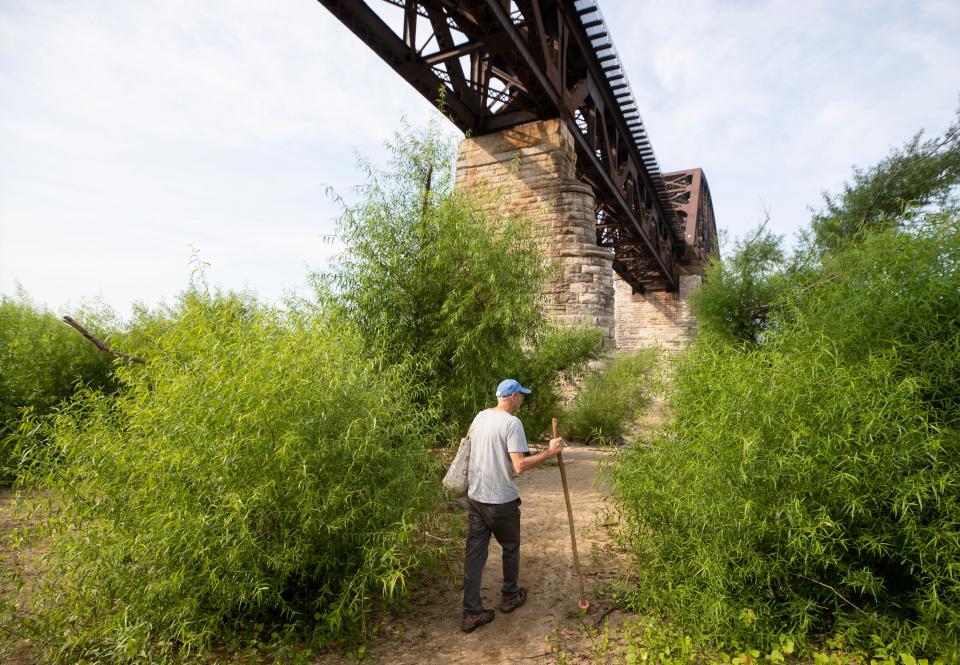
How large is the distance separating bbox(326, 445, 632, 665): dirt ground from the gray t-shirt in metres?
0.80

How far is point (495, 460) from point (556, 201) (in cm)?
599

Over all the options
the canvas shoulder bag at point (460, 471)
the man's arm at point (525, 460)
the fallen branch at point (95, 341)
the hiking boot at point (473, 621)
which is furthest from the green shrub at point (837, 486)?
the fallen branch at point (95, 341)

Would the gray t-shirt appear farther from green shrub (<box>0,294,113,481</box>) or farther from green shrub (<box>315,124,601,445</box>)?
green shrub (<box>0,294,113,481</box>)

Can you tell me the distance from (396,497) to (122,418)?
71.3 inches

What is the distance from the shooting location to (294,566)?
2.67 m

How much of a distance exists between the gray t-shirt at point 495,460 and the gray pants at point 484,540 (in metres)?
0.06

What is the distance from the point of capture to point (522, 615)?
3174 millimetres

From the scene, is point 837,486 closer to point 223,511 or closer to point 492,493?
point 492,493

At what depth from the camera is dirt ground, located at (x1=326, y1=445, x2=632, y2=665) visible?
9.27ft

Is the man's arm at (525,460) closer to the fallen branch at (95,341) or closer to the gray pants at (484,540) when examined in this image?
the gray pants at (484,540)

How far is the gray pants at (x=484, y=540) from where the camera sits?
9.94ft

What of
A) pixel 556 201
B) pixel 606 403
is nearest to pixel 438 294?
pixel 556 201

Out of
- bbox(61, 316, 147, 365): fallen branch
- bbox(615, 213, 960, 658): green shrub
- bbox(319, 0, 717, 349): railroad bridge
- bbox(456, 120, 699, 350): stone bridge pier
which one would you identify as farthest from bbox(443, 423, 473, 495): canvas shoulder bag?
bbox(456, 120, 699, 350): stone bridge pier

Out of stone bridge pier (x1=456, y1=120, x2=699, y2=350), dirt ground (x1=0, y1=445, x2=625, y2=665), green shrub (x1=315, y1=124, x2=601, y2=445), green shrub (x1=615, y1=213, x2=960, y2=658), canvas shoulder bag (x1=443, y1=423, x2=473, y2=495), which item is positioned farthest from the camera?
stone bridge pier (x1=456, y1=120, x2=699, y2=350)
